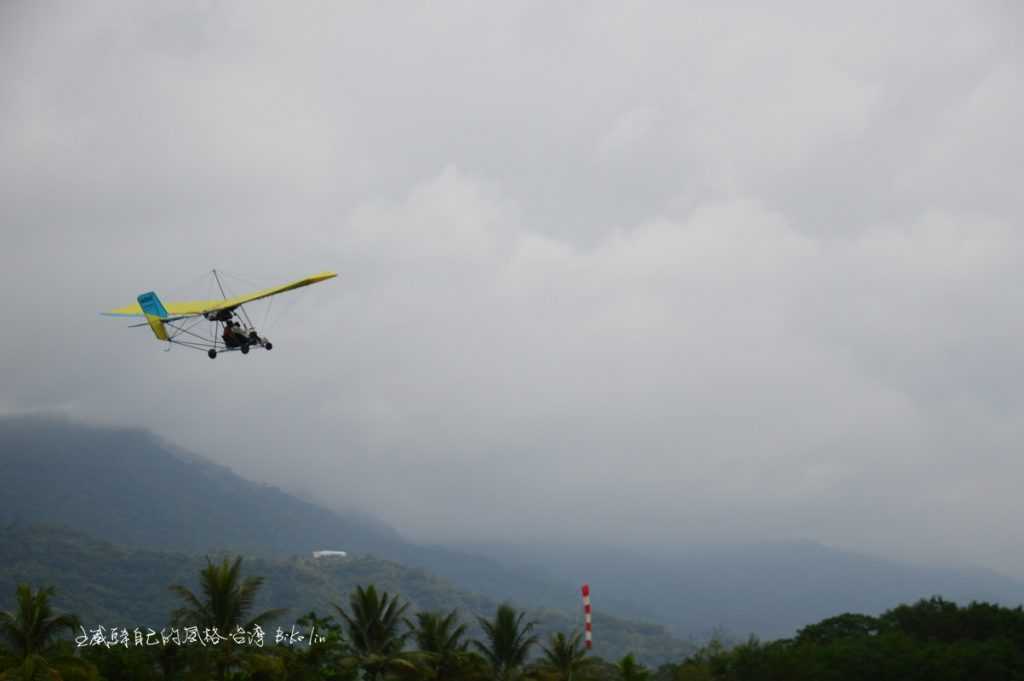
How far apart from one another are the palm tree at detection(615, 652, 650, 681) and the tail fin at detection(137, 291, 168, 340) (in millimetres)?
26699

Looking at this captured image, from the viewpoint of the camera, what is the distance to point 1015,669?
202 feet

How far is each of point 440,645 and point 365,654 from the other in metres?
3.70

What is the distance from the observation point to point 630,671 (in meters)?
51.5

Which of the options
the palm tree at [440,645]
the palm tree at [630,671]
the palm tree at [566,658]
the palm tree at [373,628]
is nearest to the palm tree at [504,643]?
the palm tree at [566,658]

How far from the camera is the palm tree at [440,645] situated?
51562 mm

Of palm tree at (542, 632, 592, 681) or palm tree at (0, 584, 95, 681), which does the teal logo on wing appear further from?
palm tree at (542, 632, 592, 681)

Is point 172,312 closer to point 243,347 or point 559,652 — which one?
point 243,347

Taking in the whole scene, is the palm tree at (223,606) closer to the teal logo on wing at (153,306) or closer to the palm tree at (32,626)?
the palm tree at (32,626)

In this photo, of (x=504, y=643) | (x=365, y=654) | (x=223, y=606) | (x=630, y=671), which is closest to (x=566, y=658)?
(x=504, y=643)

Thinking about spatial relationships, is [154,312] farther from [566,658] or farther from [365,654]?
[566,658]

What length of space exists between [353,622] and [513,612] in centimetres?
867

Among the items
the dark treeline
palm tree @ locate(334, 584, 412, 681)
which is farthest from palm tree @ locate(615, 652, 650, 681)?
palm tree @ locate(334, 584, 412, 681)

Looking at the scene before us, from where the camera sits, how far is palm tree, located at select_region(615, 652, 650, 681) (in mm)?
50719

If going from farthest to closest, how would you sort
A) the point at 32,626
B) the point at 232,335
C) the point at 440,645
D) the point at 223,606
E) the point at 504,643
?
1. the point at 504,643
2. the point at 440,645
3. the point at 32,626
4. the point at 223,606
5. the point at 232,335
